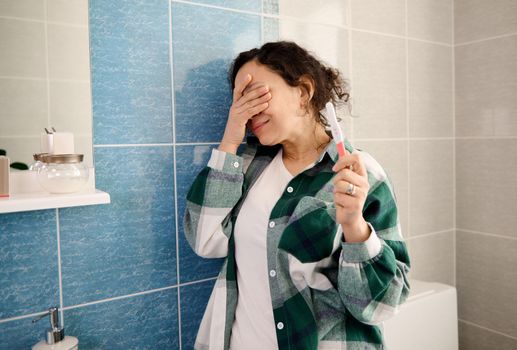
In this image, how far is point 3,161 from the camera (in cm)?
91

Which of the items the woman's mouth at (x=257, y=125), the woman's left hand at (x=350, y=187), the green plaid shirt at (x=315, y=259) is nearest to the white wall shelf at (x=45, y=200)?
the green plaid shirt at (x=315, y=259)

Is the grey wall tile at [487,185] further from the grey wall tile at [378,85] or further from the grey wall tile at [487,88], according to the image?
the grey wall tile at [378,85]

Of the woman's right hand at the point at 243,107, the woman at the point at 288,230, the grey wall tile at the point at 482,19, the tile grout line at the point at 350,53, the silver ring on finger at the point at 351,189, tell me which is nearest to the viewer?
the silver ring on finger at the point at 351,189

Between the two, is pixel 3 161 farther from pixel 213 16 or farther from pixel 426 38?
pixel 426 38

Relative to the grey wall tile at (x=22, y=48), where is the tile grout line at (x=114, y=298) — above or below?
below

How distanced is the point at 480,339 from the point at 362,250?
1167mm

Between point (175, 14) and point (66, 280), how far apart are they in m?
0.68

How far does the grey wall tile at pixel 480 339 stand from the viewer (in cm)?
163

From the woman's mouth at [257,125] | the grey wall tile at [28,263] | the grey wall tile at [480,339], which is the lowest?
the grey wall tile at [480,339]

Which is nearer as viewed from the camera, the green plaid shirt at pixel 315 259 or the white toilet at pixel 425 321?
the green plaid shirt at pixel 315 259

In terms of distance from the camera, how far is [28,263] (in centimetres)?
99

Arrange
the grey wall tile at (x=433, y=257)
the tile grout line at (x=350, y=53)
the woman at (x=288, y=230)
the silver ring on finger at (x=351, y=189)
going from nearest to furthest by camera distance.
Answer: the silver ring on finger at (x=351, y=189), the woman at (x=288, y=230), the tile grout line at (x=350, y=53), the grey wall tile at (x=433, y=257)

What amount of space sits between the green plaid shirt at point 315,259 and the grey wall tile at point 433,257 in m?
0.74

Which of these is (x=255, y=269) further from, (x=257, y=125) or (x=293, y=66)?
(x=293, y=66)
